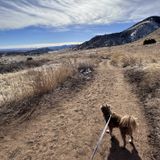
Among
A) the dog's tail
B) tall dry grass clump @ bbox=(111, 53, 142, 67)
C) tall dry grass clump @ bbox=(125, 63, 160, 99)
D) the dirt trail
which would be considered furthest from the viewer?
tall dry grass clump @ bbox=(111, 53, 142, 67)

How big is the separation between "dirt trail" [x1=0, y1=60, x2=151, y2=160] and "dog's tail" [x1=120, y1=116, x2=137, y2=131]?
636 millimetres

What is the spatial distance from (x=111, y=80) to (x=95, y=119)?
19.3 feet

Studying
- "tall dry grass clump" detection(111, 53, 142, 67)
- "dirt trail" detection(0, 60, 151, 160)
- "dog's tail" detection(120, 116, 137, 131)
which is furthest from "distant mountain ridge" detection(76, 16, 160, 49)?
"dog's tail" detection(120, 116, 137, 131)

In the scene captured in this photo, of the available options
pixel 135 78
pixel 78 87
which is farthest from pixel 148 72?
pixel 78 87

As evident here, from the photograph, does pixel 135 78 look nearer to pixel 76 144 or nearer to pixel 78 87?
pixel 78 87

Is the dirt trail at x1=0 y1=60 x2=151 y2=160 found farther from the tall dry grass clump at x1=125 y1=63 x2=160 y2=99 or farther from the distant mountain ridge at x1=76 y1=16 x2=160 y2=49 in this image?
the distant mountain ridge at x1=76 y1=16 x2=160 y2=49

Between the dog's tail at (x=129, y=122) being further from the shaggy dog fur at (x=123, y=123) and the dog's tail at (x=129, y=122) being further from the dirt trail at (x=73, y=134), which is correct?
the dirt trail at (x=73, y=134)

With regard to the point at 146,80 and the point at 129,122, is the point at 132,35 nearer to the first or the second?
the point at 146,80

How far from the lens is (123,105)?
30.6 feet

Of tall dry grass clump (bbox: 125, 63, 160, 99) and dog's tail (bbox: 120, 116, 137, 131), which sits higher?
dog's tail (bbox: 120, 116, 137, 131)

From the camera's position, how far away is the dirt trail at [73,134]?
6.22 metres

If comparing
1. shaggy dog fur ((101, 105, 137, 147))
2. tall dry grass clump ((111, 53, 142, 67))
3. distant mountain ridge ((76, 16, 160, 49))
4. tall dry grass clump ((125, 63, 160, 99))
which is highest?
shaggy dog fur ((101, 105, 137, 147))

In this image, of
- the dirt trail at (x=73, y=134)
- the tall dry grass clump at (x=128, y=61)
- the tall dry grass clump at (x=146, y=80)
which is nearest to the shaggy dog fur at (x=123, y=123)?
the dirt trail at (x=73, y=134)

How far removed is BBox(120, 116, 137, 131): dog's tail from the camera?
5858 millimetres
